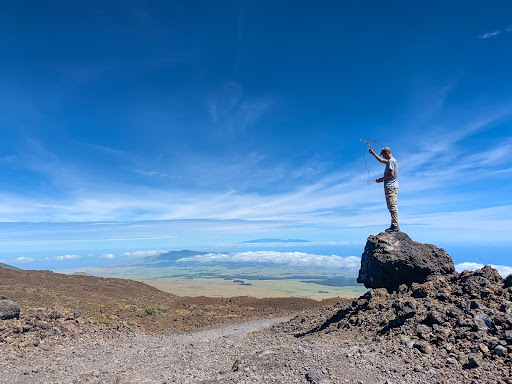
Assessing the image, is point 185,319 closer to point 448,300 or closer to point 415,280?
point 415,280

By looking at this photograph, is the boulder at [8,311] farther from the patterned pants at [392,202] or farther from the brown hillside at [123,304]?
the patterned pants at [392,202]

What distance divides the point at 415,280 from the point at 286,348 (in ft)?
27.4

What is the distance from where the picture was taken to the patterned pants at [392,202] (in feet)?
50.0

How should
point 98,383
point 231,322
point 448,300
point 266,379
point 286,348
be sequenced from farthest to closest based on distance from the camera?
point 231,322
point 448,300
point 286,348
point 98,383
point 266,379

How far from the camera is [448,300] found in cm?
1168

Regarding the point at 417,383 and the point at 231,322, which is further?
the point at 231,322

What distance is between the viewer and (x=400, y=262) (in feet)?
48.5

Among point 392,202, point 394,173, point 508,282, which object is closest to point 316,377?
point 508,282

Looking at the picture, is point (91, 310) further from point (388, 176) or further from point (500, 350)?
point (500, 350)

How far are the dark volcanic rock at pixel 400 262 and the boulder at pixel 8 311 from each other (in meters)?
18.6

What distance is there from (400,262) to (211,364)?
9.91 m

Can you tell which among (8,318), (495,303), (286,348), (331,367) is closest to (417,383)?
(331,367)

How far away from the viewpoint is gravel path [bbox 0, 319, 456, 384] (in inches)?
314

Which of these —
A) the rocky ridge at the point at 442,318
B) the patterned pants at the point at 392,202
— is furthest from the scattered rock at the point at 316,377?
the patterned pants at the point at 392,202
